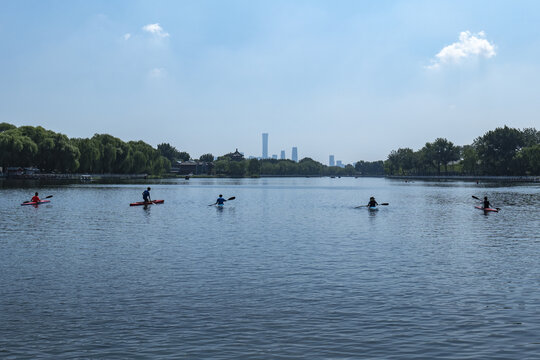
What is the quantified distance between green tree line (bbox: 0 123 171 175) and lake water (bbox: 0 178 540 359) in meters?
102

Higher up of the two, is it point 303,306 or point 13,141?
point 13,141

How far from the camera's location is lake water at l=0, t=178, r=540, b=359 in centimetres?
1259

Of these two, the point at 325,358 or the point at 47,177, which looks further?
the point at 47,177

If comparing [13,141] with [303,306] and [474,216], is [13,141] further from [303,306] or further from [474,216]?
[303,306]

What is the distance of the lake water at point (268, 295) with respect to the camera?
1259 cm

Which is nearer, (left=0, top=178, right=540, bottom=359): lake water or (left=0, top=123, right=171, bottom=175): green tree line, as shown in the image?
(left=0, top=178, right=540, bottom=359): lake water

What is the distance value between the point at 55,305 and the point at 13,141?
121615mm

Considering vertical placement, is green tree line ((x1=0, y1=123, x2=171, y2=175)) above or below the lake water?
above

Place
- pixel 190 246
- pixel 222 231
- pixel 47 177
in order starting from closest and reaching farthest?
pixel 190 246 < pixel 222 231 < pixel 47 177

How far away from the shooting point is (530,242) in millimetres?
31078

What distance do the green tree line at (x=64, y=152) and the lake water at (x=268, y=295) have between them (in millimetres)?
102215

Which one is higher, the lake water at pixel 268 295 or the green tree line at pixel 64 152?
the green tree line at pixel 64 152

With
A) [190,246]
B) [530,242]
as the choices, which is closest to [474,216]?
[530,242]

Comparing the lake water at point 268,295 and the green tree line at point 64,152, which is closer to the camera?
the lake water at point 268,295
